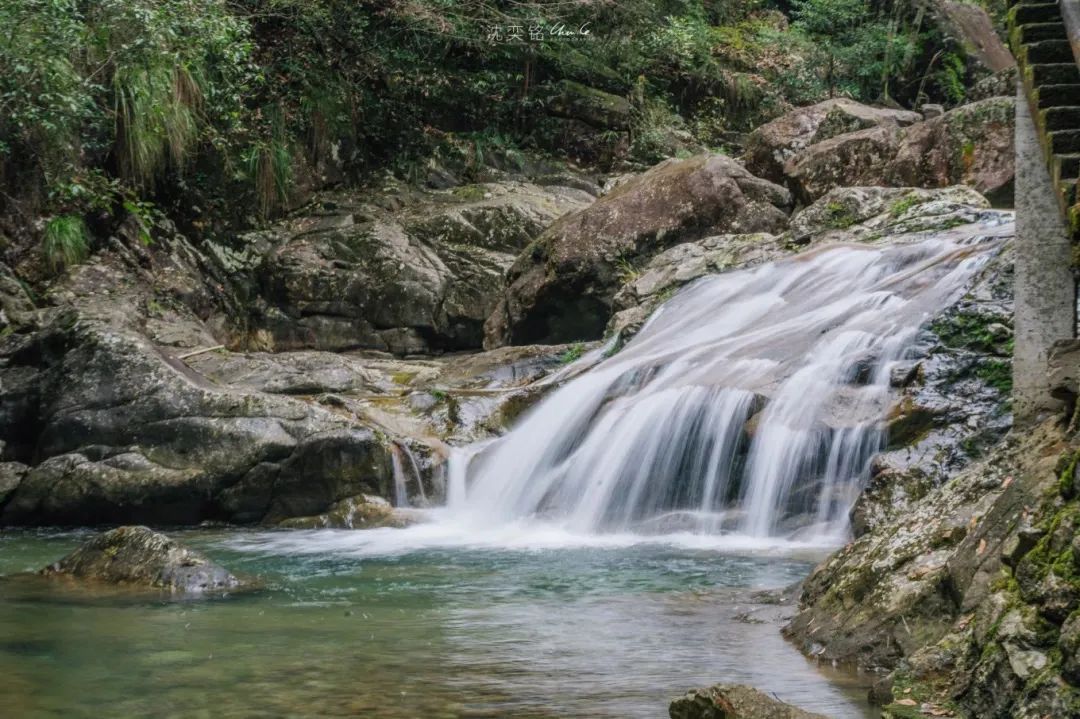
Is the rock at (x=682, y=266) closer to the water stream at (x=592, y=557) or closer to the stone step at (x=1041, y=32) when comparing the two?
the water stream at (x=592, y=557)

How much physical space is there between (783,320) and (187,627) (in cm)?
751

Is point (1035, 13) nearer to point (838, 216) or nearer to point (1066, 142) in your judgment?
point (1066, 142)

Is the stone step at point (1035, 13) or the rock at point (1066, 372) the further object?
the stone step at point (1035, 13)

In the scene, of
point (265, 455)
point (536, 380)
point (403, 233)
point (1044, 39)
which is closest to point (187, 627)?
point (265, 455)

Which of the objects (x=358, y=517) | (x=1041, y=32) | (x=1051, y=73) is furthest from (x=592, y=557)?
(x=1041, y=32)

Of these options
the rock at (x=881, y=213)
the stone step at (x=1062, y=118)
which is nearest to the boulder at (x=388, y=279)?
the rock at (x=881, y=213)

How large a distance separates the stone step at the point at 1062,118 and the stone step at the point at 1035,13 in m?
0.78

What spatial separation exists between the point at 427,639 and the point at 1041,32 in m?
4.72

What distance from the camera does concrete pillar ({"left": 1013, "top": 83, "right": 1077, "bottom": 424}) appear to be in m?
6.22

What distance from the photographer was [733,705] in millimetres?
3533

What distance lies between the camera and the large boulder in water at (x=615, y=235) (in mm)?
15539

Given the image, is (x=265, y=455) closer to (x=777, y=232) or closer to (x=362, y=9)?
(x=777, y=232)

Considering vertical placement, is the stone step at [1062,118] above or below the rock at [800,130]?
below

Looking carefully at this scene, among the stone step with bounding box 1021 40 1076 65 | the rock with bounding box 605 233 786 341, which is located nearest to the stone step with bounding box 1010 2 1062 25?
the stone step with bounding box 1021 40 1076 65
